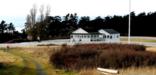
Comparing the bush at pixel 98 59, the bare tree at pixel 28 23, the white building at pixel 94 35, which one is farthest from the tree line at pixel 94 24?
the bush at pixel 98 59

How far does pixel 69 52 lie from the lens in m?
32.2

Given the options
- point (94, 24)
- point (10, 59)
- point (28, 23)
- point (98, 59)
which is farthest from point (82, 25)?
point (98, 59)

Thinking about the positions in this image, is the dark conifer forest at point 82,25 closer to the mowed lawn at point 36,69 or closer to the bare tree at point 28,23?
the bare tree at point 28,23

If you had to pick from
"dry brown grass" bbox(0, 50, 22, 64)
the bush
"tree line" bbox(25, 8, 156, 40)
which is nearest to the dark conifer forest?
"tree line" bbox(25, 8, 156, 40)

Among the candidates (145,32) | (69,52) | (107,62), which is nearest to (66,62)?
(69,52)

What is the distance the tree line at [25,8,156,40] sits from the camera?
120 meters

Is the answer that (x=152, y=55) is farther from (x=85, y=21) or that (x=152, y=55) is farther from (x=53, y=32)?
(x=85, y=21)

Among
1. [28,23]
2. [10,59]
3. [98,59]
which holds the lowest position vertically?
[10,59]

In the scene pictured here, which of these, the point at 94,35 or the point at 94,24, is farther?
the point at 94,24

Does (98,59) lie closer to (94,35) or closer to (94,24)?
(94,35)

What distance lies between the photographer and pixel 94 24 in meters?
136

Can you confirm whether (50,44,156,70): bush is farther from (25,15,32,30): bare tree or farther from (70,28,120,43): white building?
(25,15,32,30): bare tree

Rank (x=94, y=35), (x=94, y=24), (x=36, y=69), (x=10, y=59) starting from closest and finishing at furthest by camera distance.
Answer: (x=36, y=69) < (x=10, y=59) < (x=94, y=35) < (x=94, y=24)

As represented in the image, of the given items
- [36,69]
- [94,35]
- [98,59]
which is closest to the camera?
[36,69]
